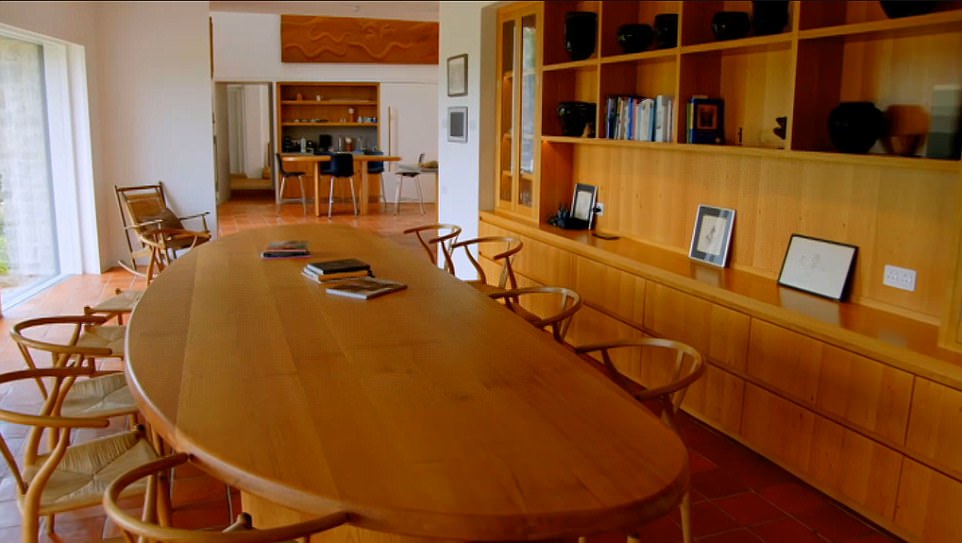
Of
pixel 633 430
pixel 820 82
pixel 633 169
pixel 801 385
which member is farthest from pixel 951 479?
pixel 633 169

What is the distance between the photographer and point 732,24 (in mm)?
3834

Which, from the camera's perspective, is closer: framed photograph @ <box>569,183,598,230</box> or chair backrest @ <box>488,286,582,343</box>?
chair backrest @ <box>488,286,582,343</box>

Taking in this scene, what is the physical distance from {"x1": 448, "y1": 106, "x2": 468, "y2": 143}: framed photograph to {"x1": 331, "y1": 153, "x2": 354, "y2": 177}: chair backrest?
502cm

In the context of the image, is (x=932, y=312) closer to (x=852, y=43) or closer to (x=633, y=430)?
(x=852, y=43)

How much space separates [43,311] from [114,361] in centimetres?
153

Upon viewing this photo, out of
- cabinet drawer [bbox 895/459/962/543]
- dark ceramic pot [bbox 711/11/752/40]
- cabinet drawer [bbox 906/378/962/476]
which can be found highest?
dark ceramic pot [bbox 711/11/752/40]

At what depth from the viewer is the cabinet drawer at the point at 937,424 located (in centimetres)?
258

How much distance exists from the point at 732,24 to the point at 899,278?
1.45m

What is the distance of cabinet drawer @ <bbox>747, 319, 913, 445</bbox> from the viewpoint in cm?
280

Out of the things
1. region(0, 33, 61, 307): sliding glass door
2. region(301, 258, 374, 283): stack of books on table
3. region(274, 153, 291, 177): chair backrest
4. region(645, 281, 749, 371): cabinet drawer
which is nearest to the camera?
region(301, 258, 374, 283): stack of books on table

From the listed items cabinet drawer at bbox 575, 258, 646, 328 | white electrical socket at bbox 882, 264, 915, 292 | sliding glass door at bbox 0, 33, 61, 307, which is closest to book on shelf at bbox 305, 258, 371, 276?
cabinet drawer at bbox 575, 258, 646, 328

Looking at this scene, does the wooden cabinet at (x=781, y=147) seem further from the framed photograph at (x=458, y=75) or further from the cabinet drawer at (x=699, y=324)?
the framed photograph at (x=458, y=75)

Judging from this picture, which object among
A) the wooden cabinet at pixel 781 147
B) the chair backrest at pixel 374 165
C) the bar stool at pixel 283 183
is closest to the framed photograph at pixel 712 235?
the wooden cabinet at pixel 781 147

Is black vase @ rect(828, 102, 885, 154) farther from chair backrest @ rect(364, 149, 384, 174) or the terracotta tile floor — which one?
chair backrest @ rect(364, 149, 384, 174)
